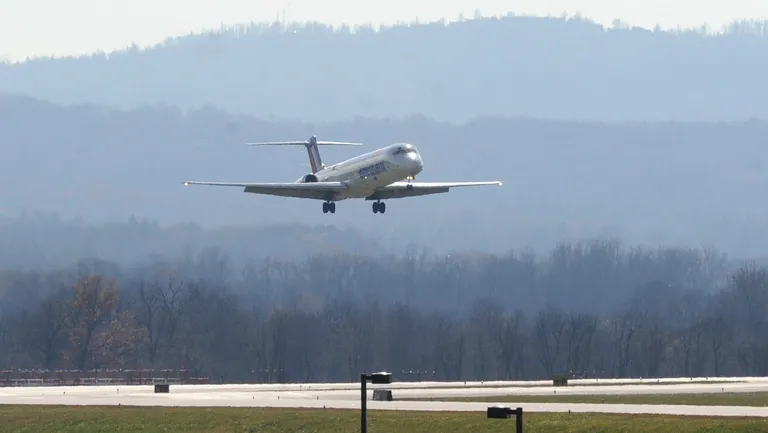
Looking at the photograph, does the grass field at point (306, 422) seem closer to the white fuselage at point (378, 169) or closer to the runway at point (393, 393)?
the runway at point (393, 393)

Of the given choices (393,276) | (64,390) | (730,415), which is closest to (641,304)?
(393,276)

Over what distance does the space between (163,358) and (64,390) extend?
42661 millimetres

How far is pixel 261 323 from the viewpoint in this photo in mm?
162375

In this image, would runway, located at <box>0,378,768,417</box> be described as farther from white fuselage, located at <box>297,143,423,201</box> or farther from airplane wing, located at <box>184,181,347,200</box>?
white fuselage, located at <box>297,143,423,201</box>

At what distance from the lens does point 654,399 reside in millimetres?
87250

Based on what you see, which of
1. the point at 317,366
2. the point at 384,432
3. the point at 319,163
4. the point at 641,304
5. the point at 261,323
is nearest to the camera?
the point at 384,432

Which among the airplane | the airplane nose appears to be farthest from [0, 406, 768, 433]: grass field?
the airplane nose

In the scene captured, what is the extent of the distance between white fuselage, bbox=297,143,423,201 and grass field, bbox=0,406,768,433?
28514 mm

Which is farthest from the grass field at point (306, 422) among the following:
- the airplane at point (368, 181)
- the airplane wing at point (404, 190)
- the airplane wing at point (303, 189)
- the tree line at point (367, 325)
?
the tree line at point (367, 325)

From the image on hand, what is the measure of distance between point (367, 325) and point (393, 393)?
211 feet

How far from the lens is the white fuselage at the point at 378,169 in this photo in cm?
10644

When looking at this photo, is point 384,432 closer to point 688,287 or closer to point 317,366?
point 317,366

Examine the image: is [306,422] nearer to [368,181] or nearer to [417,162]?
[417,162]

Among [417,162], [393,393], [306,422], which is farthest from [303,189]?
[306,422]
